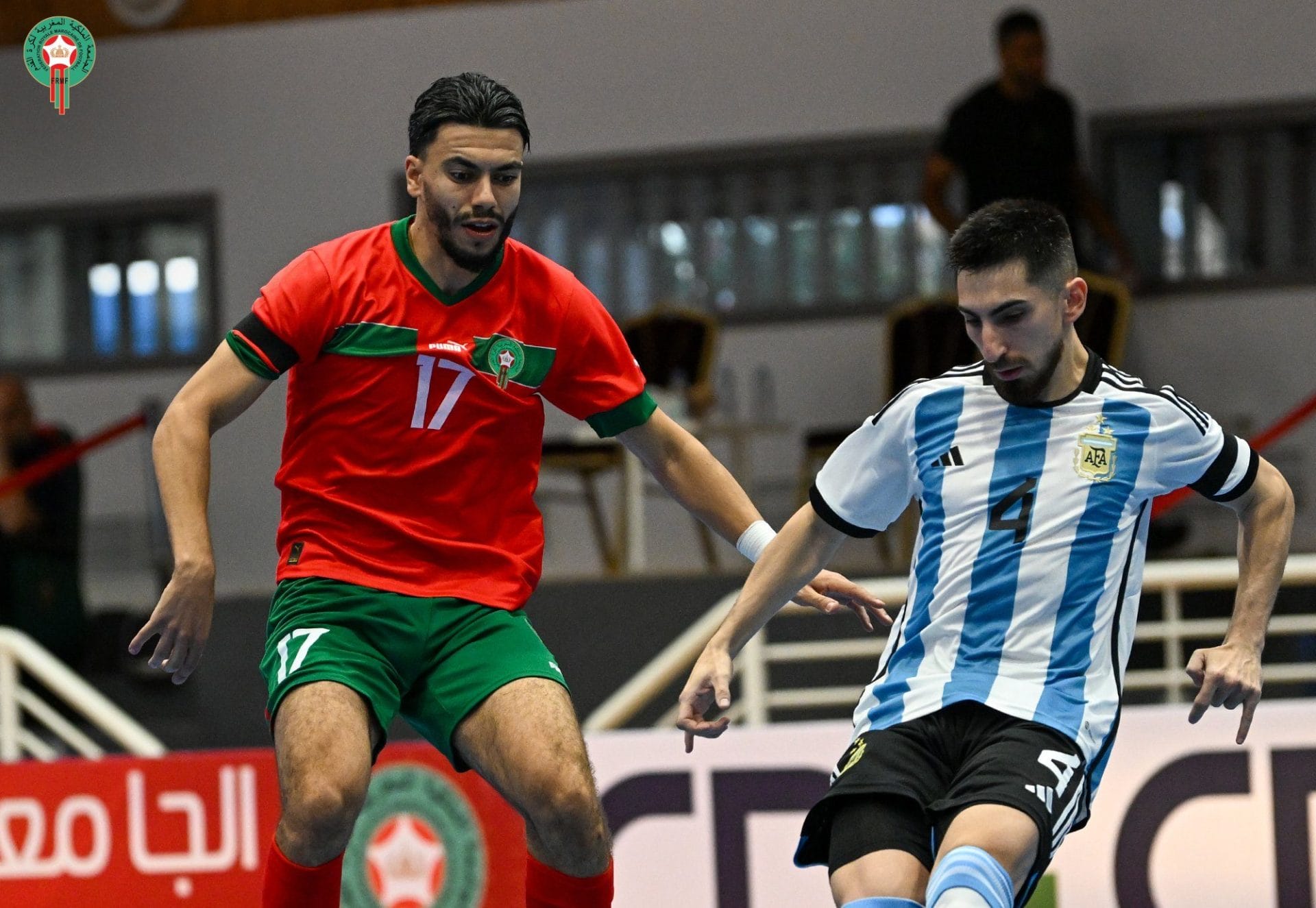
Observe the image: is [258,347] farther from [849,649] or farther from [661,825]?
[849,649]

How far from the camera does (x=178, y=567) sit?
10.3 ft

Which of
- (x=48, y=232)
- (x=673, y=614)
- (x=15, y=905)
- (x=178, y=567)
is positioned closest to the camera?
(x=178, y=567)

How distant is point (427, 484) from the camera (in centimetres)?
350

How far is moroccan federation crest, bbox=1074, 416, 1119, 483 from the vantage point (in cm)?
314

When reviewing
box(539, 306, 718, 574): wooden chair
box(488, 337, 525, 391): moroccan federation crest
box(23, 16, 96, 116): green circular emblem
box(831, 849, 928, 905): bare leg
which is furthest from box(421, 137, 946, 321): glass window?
box(831, 849, 928, 905): bare leg

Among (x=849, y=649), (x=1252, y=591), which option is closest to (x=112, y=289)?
(x=849, y=649)

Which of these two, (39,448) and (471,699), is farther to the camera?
(39,448)

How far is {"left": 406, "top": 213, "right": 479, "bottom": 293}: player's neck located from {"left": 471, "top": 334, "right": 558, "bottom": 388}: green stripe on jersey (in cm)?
12

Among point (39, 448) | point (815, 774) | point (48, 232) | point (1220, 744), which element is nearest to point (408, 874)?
point (815, 774)

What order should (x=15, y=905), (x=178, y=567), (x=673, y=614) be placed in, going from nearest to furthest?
(x=178, y=567)
(x=15, y=905)
(x=673, y=614)

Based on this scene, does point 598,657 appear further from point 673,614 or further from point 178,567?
point 178,567

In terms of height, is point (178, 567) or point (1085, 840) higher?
point (178, 567)

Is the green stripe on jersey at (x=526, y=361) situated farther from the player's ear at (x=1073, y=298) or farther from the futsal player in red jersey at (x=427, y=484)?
the player's ear at (x=1073, y=298)

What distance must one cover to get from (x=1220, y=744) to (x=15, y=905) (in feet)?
10.8
